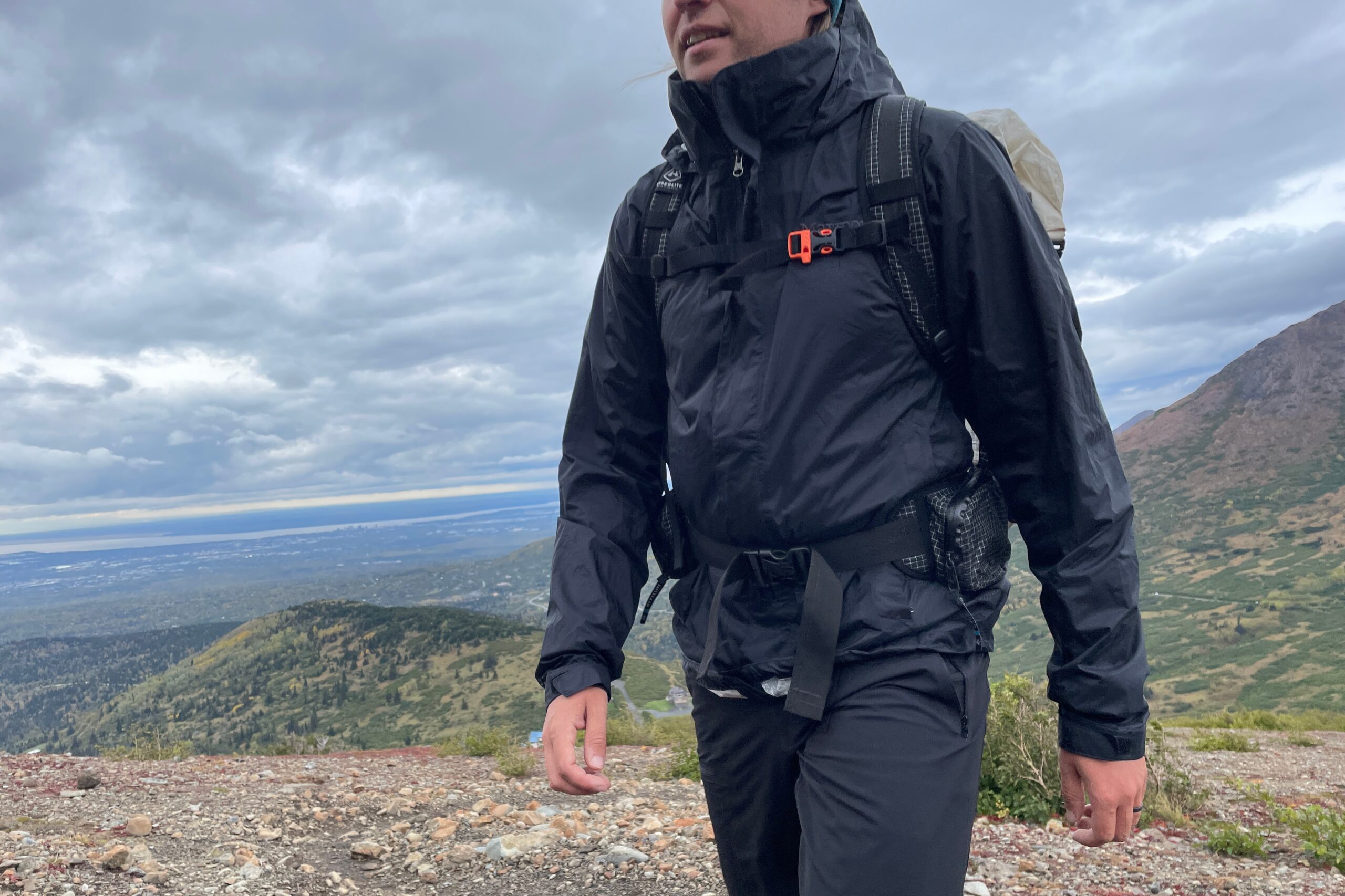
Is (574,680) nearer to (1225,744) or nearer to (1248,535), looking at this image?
(1225,744)

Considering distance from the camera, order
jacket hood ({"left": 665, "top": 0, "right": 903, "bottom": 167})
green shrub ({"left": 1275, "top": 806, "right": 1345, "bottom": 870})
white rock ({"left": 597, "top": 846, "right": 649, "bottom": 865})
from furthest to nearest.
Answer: white rock ({"left": 597, "top": 846, "right": 649, "bottom": 865}), green shrub ({"left": 1275, "top": 806, "right": 1345, "bottom": 870}), jacket hood ({"left": 665, "top": 0, "right": 903, "bottom": 167})

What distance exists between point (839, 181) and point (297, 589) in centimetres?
19495

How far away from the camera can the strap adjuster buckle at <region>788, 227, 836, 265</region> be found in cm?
162

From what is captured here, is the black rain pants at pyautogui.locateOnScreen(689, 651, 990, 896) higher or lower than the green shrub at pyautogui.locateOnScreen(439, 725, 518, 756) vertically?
higher

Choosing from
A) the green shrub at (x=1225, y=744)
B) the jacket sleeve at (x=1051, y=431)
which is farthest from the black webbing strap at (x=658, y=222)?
the green shrub at (x=1225, y=744)

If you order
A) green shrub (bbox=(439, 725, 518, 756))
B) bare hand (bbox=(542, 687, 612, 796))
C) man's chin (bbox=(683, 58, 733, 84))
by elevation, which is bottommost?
green shrub (bbox=(439, 725, 518, 756))

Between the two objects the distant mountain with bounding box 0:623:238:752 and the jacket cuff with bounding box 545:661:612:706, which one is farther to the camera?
the distant mountain with bounding box 0:623:238:752

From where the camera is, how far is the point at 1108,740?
149 centimetres

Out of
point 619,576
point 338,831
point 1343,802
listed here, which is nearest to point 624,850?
point 338,831

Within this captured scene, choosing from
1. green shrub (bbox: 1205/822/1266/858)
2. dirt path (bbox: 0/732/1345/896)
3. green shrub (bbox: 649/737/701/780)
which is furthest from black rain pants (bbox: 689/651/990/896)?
green shrub (bbox: 649/737/701/780)

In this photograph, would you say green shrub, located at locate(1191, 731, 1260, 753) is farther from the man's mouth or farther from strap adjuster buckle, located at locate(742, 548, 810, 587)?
the man's mouth

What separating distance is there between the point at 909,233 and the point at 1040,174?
0.70 m

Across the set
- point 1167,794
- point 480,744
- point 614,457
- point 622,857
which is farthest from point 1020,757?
point 480,744

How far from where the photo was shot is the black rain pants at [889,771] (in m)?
1.44
